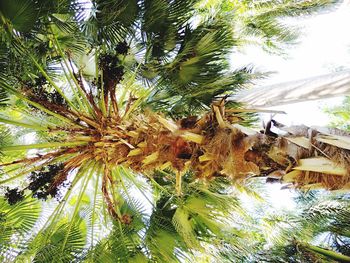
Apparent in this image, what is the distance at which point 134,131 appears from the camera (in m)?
3.47

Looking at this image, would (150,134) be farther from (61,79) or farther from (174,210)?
(61,79)

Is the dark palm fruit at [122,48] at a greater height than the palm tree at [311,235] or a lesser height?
greater

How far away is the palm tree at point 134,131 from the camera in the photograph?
3188 mm

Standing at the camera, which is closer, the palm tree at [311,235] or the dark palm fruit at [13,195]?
the palm tree at [311,235]

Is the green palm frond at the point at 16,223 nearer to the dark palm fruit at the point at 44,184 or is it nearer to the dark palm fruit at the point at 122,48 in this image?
the dark palm fruit at the point at 44,184

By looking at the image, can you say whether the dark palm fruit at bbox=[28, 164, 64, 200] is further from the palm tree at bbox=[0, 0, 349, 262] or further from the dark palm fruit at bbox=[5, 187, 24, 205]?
the dark palm fruit at bbox=[5, 187, 24, 205]

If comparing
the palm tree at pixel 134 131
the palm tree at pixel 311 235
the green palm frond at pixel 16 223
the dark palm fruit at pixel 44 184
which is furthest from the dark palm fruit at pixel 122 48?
the palm tree at pixel 311 235

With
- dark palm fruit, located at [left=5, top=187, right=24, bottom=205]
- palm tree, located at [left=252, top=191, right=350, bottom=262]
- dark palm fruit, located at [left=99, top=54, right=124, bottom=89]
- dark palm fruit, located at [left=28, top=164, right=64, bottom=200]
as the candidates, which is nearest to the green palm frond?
dark palm fruit, located at [left=5, top=187, right=24, bottom=205]

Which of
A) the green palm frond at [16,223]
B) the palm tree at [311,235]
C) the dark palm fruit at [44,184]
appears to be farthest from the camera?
the dark palm fruit at [44,184]

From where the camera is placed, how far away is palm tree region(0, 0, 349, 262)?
10.5 ft

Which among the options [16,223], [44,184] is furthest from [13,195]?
[16,223]

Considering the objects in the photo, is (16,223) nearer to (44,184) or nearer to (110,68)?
(44,184)

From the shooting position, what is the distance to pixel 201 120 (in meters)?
3.10

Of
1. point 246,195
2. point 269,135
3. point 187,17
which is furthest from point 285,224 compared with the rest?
point 187,17
